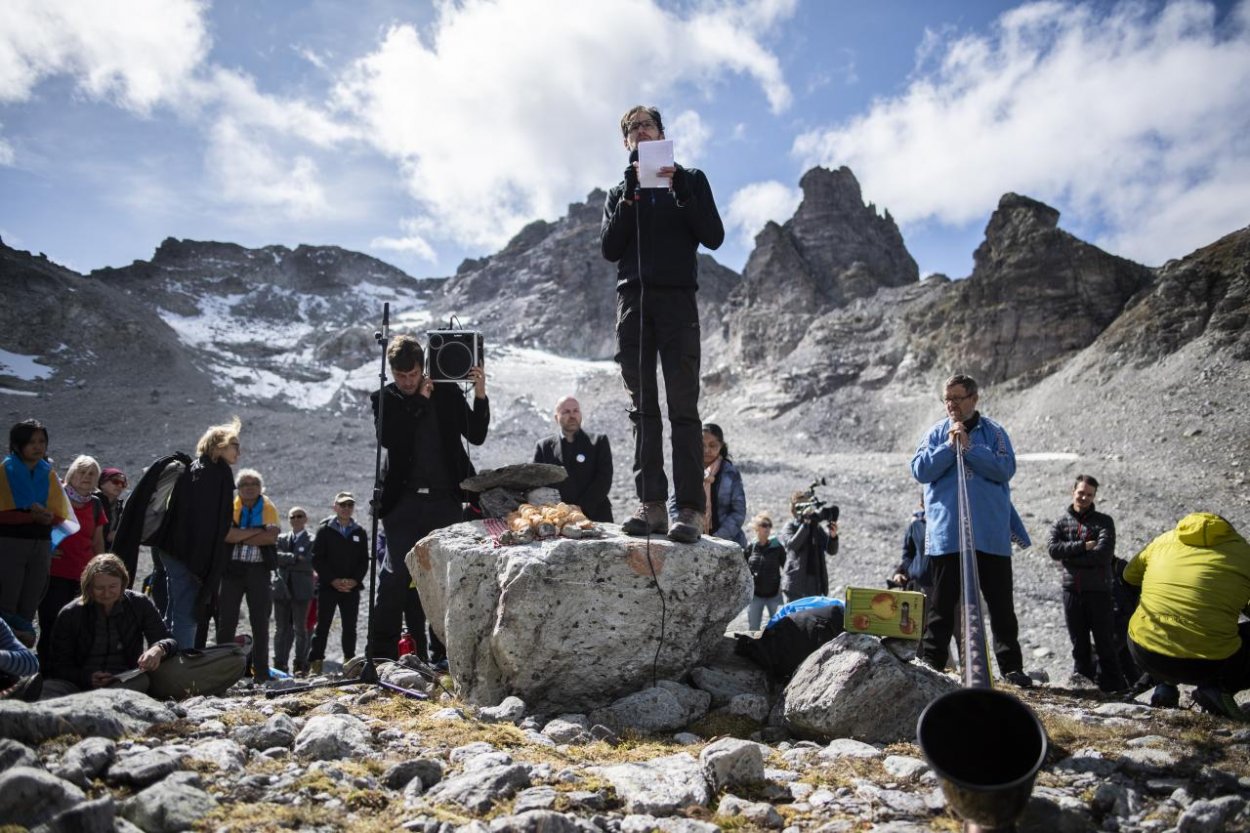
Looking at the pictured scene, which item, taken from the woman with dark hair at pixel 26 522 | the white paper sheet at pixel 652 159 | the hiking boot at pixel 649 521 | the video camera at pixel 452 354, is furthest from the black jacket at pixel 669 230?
the woman with dark hair at pixel 26 522

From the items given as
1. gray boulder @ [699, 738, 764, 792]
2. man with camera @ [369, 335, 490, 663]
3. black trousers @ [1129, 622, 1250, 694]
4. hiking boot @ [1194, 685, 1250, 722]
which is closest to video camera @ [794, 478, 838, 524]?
black trousers @ [1129, 622, 1250, 694]

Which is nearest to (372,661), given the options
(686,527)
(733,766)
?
(686,527)

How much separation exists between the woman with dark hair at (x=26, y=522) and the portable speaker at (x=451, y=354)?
3.23 metres

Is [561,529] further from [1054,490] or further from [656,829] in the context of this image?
[1054,490]

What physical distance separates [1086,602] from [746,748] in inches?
217

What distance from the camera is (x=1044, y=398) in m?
52.5

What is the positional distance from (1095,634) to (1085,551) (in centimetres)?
83

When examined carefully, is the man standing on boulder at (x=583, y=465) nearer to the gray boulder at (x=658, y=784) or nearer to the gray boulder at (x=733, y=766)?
the gray boulder at (x=658, y=784)

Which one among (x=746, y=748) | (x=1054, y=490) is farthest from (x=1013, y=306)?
(x=746, y=748)

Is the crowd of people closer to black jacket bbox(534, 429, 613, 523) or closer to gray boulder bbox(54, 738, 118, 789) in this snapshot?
black jacket bbox(534, 429, 613, 523)

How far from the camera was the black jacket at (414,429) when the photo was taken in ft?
21.2

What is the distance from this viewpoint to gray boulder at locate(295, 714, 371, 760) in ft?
12.9

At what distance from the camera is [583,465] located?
7.78m

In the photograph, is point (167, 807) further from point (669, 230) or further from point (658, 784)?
point (669, 230)
